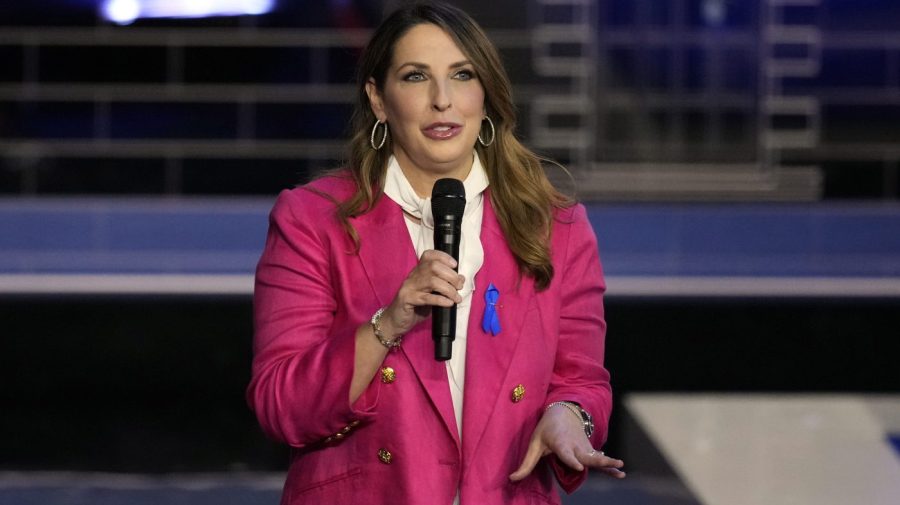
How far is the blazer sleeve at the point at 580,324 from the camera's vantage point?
1.65m

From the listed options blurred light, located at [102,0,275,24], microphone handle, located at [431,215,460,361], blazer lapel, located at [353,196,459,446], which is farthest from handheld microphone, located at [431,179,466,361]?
blurred light, located at [102,0,275,24]

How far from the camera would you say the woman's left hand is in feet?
4.88

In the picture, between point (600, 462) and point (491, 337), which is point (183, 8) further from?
point (600, 462)

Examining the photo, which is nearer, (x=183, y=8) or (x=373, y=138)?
(x=373, y=138)

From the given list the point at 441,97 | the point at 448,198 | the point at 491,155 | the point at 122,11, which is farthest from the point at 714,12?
the point at 448,198

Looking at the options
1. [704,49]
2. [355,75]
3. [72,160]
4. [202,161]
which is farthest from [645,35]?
[355,75]

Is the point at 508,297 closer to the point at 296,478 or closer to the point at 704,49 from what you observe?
the point at 296,478

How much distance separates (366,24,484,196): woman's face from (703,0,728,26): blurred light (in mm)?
7338

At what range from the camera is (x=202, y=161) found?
8.52 m

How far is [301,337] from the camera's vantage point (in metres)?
1.56

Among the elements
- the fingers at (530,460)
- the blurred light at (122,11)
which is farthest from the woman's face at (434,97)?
the blurred light at (122,11)

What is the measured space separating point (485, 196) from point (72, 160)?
23.4 feet

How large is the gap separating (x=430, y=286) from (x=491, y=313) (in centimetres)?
24

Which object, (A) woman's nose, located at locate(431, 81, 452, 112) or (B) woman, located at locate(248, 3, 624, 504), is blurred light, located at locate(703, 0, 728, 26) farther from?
(A) woman's nose, located at locate(431, 81, 452, 112)
